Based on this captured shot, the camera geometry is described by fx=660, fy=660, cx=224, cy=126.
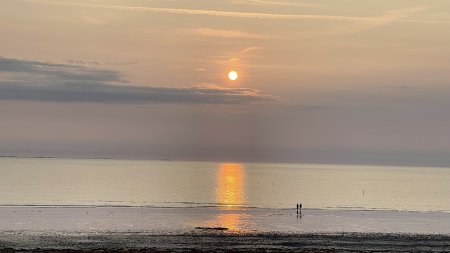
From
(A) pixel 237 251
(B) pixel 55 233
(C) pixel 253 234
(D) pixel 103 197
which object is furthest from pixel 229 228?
(D) pixel 103 197

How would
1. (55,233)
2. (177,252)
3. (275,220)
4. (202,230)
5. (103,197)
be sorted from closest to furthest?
(177,252) < (55,233) < (202,230) < (275,220) < (103,197)

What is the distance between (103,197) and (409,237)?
264 ft

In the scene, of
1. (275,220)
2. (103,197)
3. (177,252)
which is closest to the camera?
(177,252)

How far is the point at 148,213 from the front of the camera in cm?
8638

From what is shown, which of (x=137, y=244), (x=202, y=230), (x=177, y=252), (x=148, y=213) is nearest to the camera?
(x=177, y=252)

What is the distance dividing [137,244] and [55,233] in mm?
11436

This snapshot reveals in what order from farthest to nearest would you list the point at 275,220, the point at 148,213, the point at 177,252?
1. the point at 148,213
2. the point at 275,220
3. the point at 177,252

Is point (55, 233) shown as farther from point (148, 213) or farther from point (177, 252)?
point (148, 213)

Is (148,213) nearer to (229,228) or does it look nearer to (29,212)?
(29,212)

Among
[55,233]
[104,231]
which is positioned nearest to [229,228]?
[104,231]

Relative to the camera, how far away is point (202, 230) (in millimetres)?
63688

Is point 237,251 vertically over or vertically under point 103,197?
under

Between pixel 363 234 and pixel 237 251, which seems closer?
pixel 237 251

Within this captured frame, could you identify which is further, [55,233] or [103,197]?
[103,197]
